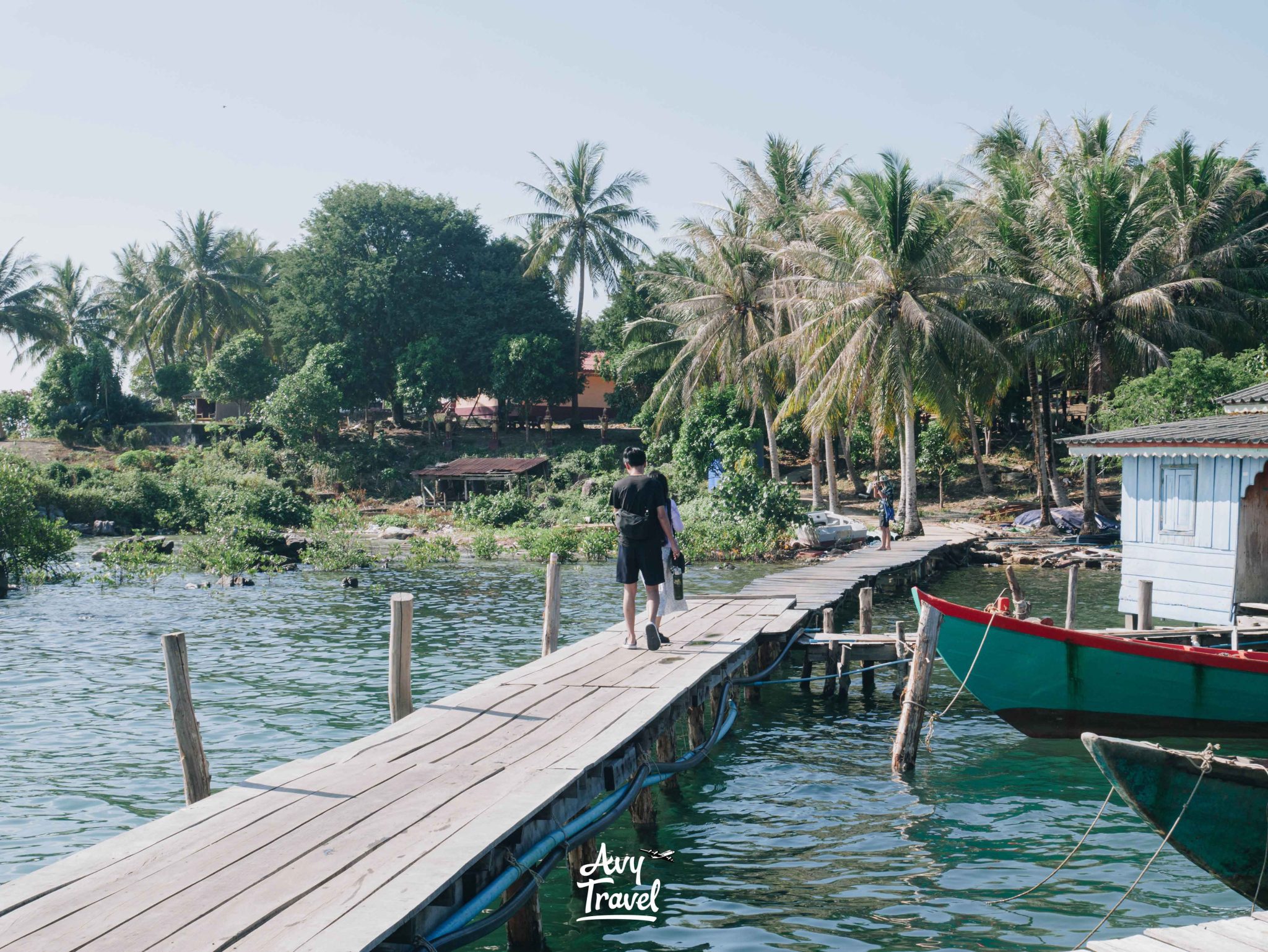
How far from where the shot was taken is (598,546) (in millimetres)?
33562

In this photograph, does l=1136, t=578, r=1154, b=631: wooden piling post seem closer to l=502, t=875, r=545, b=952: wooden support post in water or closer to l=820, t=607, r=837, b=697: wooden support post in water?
l=820, t=607, r=837, b=697: wooden support post in water

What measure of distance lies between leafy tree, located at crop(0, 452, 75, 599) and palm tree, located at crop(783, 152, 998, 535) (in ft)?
69.1

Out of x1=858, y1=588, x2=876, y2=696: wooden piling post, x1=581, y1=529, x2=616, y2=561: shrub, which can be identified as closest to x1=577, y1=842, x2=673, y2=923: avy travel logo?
x1=858, y1=588, x2=876, y2=696: wooden piling post

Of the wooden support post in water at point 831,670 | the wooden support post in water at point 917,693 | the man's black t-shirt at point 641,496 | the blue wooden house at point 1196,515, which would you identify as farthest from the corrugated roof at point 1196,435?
the man's black t-shirt at point 641,496

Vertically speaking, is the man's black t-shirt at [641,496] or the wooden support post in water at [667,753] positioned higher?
the man's black t-shirt at [641,496]

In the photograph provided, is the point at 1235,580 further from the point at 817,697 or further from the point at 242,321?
the point at 242,321

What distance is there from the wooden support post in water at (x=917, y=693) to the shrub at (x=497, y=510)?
31.7m

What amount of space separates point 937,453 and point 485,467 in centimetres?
1939

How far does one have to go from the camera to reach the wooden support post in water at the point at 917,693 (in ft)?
35.7

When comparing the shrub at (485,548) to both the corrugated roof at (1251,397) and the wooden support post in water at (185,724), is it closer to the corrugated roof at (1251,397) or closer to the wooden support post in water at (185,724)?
the corrugated roof at (1251,397)

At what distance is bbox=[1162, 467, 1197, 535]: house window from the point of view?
16.0 metres

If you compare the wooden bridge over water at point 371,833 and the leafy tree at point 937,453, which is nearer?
the wooden bridge over water at point 371,833

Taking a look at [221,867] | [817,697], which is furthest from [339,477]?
[221,867]

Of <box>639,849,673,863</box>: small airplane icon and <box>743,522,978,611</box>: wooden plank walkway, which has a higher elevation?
<box>743,522,978,611</box>: wooden plank walkway
